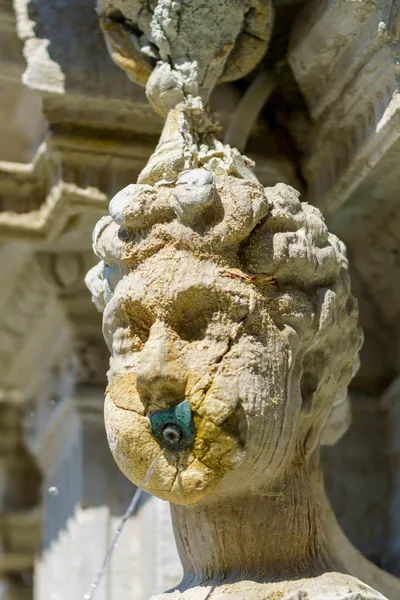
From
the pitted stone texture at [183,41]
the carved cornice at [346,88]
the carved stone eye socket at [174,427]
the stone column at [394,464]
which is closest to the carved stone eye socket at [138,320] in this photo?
the carved stone eye socket at [174,427]

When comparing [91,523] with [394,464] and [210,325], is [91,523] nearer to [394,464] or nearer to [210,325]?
[394,464]

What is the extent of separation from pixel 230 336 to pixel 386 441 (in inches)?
38.6

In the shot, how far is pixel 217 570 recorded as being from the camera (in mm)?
1618

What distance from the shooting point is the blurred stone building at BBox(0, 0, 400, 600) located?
2010 mm

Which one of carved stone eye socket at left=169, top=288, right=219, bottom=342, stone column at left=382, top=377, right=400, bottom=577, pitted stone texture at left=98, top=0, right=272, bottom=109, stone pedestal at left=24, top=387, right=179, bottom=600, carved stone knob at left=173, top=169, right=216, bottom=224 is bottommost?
stone pedestal at left=24, top=387, right=179, bottom=600

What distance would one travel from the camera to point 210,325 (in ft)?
5.08

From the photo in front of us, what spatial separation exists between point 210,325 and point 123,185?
2.28 ft

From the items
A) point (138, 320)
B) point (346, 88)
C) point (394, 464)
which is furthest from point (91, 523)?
point (346, 88)

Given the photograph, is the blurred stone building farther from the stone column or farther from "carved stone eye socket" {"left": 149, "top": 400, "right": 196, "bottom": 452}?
"carved stone eye socket" {"left": 149, "top": 400, "right": 196, "bottom": 452}

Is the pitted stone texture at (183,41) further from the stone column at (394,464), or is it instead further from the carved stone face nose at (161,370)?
the stone column at (394,464)

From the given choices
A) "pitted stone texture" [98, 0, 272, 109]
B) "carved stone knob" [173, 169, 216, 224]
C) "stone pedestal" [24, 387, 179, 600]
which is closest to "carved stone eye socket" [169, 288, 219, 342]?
"carved stone knob" [173, 169, 216, 224]

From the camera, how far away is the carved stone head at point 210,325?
1.52 meters

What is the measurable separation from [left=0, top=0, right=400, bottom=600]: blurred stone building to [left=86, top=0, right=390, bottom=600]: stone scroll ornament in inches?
12.9

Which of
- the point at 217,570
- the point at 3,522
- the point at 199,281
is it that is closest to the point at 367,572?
the point at 217,570
